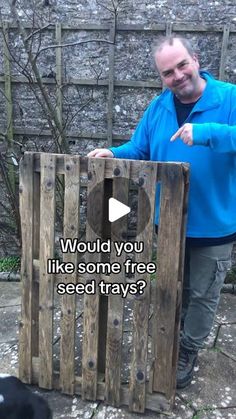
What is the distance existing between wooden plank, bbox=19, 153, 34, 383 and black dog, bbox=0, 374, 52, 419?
1.43 feet

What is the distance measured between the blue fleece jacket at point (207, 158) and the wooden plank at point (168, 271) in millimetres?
268

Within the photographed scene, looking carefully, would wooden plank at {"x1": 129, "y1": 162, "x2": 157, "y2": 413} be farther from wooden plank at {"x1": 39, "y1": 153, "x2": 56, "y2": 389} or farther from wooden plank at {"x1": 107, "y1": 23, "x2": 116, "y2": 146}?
wooden plank at {"x1": 107, "y1": 23, "x2": 116, "y2": 146}

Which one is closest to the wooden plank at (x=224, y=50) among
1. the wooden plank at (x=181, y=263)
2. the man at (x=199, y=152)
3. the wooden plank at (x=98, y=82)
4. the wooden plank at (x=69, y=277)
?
the wooden plank at (x=98, y=82)

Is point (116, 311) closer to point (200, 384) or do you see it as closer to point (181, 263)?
point (181, 263)

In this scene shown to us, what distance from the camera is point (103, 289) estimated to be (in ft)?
7.94

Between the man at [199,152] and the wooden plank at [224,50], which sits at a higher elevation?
the wooden plank at [224,50]

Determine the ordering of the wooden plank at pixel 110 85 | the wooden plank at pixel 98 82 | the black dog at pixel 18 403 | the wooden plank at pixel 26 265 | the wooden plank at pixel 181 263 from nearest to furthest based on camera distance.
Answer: the black dog at pixel 18 403
the wooden plank at pixel 181 263
the wooden plank at pixel 26 265
the wooden plank at pixel 110 85
the wooden plank at pixel 98 82

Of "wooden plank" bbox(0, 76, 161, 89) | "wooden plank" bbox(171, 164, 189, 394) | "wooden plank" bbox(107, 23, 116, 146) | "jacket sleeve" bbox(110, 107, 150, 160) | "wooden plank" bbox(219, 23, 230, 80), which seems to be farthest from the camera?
"wooden plank" bbox(0, 76, 161, 89)

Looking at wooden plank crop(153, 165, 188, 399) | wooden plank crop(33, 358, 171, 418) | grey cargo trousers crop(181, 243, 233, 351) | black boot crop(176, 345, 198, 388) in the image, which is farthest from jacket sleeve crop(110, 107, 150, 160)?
wooden plank crop(33, 358, 171, 418)

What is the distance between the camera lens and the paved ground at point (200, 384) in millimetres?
2490

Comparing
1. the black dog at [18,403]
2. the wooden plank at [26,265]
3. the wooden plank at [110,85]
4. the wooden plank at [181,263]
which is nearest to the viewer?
the black dog at [18,403]

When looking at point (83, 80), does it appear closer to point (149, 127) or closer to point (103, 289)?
point (149, 127)

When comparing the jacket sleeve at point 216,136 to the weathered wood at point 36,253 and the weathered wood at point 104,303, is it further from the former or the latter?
the weathered wood at point 36,253

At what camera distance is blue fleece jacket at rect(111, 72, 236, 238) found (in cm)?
234
